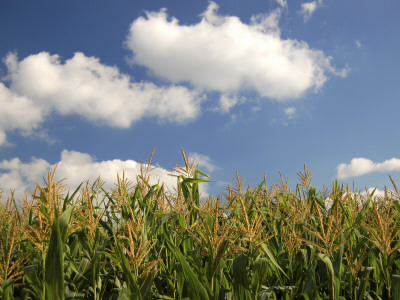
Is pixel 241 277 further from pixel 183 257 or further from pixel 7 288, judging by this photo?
pixel 7 288

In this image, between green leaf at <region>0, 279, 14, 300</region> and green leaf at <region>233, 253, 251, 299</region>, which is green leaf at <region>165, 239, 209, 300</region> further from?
green leaf at <region>0, 279, 14, 300</region>

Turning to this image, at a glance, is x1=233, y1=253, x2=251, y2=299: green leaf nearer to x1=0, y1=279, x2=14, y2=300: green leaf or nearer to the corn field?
the corn field

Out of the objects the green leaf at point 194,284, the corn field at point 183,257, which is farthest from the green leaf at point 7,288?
the green leaf at point 194,284

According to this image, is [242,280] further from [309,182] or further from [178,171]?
[309,182]

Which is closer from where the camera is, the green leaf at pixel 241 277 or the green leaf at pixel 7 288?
the green leaf at pixel 241 277

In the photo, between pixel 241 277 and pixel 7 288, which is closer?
pixel 241 277

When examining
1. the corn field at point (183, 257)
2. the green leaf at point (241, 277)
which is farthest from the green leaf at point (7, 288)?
the green leaf at point (241, 277)

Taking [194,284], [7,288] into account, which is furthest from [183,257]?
[7,288]

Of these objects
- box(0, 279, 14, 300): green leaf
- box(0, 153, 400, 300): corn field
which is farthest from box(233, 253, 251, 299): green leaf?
box(0, 279, 14, 300): green leaf

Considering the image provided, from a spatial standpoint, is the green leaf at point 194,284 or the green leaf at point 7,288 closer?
the green leaf at point 194,284

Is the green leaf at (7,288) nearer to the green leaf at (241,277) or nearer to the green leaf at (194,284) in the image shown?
the green leaf at (194,284)

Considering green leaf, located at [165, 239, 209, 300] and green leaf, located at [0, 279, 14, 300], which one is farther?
green leaf, located at [0, 279, 14, 300]

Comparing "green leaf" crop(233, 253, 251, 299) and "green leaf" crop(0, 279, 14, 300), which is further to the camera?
"green leaf" crop(0, 279, 14, 300)

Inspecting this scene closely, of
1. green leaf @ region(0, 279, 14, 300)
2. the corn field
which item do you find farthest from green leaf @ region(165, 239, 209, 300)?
green leaf @ region(0, 279, 14, 300)
